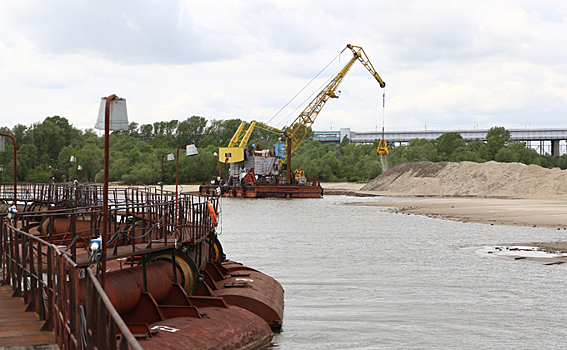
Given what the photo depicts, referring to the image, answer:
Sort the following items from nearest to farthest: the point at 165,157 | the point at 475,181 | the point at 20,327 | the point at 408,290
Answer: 1. the point at 20,327
2. the point at 408,290
3. the point at 475,181
4. the point at 165,157

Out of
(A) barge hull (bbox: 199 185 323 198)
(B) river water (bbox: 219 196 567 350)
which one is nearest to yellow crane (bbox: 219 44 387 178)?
(A) barge hull (bbox: 199 185 323 198)

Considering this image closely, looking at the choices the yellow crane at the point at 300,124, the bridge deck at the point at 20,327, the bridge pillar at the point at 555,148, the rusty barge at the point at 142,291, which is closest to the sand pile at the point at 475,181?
the yellow crane at the point at 300,124

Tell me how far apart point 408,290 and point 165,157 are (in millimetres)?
132004

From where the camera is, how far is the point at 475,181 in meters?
89.9

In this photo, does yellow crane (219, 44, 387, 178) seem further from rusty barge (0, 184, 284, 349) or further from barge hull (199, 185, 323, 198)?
rusty barge (0, 184, 284, 349)

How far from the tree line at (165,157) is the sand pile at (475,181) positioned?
39616 mm

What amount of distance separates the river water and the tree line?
342 ft

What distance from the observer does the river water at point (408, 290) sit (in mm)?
13830

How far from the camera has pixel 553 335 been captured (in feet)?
46.1

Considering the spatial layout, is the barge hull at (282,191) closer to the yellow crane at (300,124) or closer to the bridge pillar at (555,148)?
the yellow crane at (300,124)

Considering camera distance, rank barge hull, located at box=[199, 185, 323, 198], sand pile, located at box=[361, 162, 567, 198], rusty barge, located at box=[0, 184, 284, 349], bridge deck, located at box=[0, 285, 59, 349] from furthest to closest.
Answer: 1. barge hull, located at box=[199, 185, 323, 198]
2. sand pile, located at box=[361, 162, 567, 198]
3. bridge deck, located at box=[0, 285, 59, 349]
4. rusty barge, located at box=[0, 184, 284, 349]

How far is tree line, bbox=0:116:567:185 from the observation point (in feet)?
440

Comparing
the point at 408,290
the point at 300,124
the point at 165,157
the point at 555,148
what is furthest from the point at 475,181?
the point at 165,157

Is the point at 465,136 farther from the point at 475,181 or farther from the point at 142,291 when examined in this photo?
the point at 142,291
